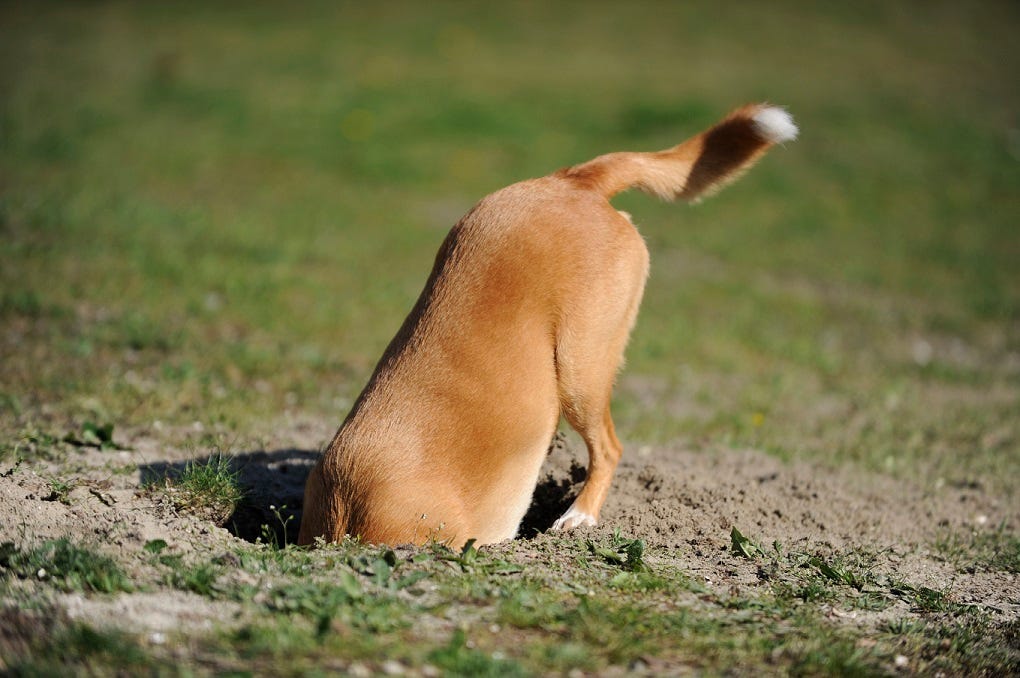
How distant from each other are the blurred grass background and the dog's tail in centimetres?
207

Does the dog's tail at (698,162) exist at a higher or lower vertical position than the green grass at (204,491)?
higher

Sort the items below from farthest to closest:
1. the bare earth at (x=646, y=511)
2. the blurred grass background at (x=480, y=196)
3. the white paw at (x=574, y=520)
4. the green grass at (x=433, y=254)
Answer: the blurred grass background at (x=480, y=196)
the white paw at (x=574, y=520)
the bare earth at (x=646, y=511)
the green grass at (x=433, y=254)

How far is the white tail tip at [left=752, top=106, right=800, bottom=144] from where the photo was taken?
181 inches

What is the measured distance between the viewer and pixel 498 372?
4.08 meters

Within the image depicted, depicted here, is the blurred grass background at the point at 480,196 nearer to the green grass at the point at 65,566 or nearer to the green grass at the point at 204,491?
the green grass at the point at 204,491

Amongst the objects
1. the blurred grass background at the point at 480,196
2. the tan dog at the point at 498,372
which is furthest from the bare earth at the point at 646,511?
the blurred grass background at the point at 480,196

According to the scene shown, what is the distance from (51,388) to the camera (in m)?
6.04

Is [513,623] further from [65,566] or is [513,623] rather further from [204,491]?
[204,491]

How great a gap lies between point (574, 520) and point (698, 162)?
5.97 ft

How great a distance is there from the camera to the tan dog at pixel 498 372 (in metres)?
3.94

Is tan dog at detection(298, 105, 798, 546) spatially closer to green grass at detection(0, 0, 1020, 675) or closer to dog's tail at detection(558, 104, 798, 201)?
dog's tail at detection(558, 104, 798, 201)

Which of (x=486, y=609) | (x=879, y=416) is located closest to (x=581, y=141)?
(x=879, y=416)

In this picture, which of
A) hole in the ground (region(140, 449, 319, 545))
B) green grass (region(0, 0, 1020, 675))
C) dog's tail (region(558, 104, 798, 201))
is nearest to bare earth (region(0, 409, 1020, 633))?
hole in the ground (region(140, 449, 319, 545))

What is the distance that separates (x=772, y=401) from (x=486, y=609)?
14.7ft
